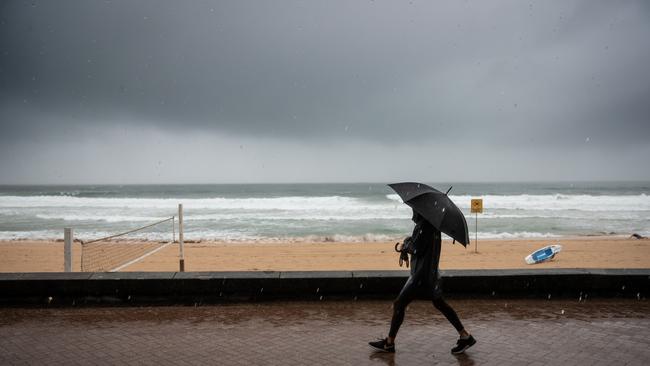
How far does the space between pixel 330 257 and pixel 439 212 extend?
31.1 feet

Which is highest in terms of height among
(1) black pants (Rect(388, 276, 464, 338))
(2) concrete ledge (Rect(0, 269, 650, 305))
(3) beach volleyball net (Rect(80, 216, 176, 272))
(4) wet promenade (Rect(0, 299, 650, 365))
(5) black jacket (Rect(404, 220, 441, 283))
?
(5) black jacket (Rect(404, 220, 441, 283))

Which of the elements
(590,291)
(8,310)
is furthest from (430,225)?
(8,310)

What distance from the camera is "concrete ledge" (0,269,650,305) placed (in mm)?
5438

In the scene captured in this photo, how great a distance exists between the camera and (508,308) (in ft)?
17.6

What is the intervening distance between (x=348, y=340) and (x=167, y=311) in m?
2.30

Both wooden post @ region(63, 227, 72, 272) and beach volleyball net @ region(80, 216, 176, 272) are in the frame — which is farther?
beach volleyball net @ region(80, 216, 176, 272)

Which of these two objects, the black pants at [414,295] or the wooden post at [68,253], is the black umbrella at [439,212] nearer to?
the black pants at [414,295]

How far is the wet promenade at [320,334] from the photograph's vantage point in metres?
3.89

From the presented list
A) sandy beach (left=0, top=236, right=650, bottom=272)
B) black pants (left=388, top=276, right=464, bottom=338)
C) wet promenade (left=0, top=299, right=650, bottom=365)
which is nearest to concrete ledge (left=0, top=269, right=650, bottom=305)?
wet promenade (left=0, top=299, right=650, bottom=365)

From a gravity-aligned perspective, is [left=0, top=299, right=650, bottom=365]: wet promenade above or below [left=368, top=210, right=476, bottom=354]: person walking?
below

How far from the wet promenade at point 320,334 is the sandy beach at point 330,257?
5.66m

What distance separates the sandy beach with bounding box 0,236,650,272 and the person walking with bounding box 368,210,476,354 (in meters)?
6.97

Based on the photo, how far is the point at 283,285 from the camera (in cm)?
560

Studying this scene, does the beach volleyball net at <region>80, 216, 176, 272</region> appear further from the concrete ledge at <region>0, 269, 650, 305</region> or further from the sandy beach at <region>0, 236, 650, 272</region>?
the concrete ledge at <region>0, 269, 650, 305</region>
